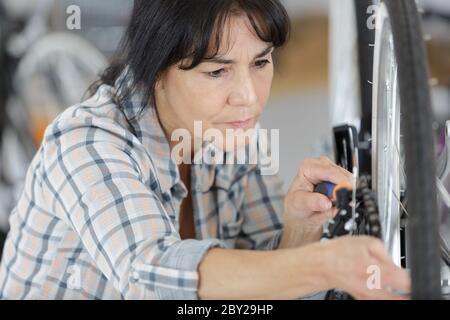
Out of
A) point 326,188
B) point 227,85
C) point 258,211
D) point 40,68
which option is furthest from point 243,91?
point 40,68

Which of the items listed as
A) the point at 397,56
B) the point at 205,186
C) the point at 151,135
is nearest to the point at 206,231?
the point at 205,186

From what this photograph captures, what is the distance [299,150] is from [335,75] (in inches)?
7.0

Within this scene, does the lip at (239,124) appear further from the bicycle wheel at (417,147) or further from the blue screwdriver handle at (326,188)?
the bicycle wheel at (417,147)

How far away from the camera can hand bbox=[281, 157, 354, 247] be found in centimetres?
69

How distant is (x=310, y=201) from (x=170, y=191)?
0.56ft

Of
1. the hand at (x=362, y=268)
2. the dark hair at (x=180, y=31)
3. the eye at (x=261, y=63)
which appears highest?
the dark hair at (x=180, y=31)

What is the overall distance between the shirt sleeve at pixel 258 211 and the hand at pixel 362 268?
45 centimetres

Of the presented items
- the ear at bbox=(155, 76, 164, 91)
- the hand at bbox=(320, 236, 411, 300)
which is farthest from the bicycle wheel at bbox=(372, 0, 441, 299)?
the ear at bbox=(155, 76, 164, 91)

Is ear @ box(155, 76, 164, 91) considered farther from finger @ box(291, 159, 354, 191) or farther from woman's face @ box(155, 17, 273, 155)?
finger @ box(291, 159, 354, 191)

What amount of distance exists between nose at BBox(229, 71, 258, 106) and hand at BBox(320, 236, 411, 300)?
0.26 meters

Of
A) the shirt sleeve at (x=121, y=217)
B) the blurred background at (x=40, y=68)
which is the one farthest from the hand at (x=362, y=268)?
the blurred background at (x=40, y=68)

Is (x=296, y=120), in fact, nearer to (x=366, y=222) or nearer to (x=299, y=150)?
(x=299, y=150)

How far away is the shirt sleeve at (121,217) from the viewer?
0.57 metres

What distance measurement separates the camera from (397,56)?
48 cm
